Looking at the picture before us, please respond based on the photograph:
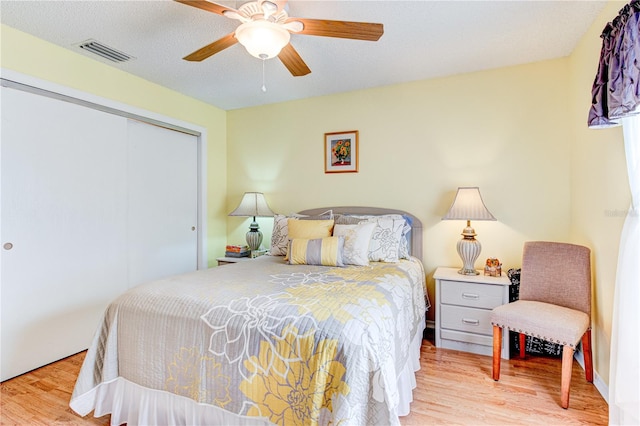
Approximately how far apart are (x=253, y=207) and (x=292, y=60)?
1882mm

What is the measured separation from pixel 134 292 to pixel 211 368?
0.65 m

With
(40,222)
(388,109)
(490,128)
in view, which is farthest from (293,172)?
(40,222)

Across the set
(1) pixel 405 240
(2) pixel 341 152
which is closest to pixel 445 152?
(1) pixel 405 240

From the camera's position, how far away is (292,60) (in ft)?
7.19

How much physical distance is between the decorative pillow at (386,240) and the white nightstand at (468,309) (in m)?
0.42

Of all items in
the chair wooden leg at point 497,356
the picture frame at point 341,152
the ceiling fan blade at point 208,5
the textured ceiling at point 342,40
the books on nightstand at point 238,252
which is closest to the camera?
the ceiling fan blade at point 208,5

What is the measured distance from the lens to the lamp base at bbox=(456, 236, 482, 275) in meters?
2.77

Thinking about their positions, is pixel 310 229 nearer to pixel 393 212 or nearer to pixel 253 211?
pixel 393 212

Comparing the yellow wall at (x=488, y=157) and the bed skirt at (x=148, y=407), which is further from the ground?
the yellow wall at (x=488, y=157)

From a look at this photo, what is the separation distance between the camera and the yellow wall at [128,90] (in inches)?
94.1

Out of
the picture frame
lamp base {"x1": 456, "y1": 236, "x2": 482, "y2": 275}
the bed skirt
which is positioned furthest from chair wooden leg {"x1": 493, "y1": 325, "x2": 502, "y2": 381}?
the picture frame

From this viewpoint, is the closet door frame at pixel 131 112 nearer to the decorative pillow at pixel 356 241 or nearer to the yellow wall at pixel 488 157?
the yellow wall at pixel 488 157

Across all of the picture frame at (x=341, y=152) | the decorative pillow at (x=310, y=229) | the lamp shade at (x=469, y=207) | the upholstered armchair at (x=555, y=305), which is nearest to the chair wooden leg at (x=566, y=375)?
the upholstered armchair at (x=555, y=305)

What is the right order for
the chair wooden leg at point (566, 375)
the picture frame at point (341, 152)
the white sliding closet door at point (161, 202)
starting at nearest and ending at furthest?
the chair wooden leg at point (566, 375) → the white sliding closet door at point (161, 202) → the picture frame at point (341, 152)
